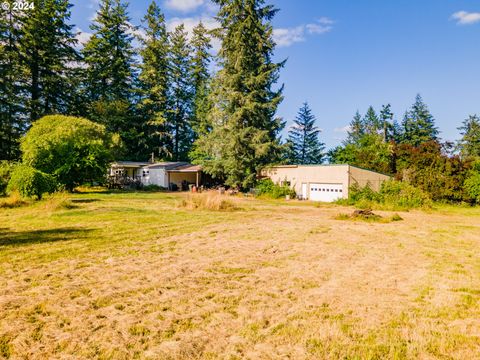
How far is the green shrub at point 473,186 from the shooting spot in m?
19.6

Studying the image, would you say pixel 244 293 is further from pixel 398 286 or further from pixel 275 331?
pixel 398 286

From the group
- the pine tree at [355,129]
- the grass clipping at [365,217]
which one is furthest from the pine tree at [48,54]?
the pine tree at [355,129]

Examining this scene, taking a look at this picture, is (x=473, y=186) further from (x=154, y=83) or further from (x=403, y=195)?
(x=154, y=83)

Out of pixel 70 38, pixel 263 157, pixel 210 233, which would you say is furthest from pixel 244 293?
pixel 70 38

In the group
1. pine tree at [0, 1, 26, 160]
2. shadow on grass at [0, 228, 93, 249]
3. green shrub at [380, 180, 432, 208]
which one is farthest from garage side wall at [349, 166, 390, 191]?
pine tree at [0, 1, 26, 160]

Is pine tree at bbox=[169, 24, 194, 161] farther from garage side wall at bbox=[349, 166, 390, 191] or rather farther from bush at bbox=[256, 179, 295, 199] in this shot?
garage side wall at bbox=[349, 166, 390, 191]

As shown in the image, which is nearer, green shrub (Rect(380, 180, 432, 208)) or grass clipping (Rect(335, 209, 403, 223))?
grass clipping (Rect(335, 209, 403, 223))

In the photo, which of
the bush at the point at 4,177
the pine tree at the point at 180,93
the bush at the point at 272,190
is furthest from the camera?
the pine tree at the point at 180,93

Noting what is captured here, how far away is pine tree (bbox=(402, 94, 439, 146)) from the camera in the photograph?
52.1 m

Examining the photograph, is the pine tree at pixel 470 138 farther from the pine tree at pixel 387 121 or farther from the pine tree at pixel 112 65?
the pine tree at pixel 112 65

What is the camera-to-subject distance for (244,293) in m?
4.32

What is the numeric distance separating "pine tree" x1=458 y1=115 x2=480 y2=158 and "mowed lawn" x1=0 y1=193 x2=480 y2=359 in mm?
47484

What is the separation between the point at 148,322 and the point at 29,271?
2.92 meters

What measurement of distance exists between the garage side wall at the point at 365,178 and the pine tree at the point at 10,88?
30.7 meters
